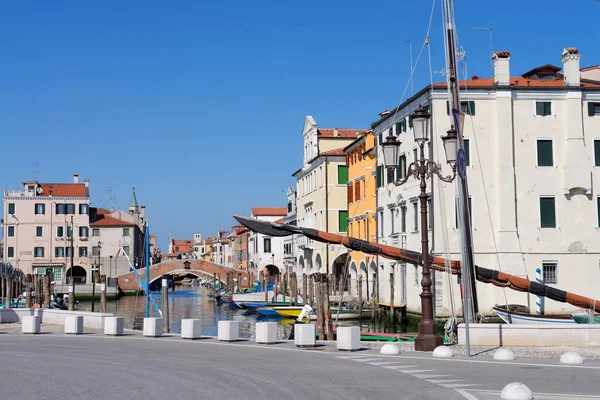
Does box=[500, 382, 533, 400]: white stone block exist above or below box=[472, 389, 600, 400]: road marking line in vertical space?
above

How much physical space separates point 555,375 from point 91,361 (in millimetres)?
8726

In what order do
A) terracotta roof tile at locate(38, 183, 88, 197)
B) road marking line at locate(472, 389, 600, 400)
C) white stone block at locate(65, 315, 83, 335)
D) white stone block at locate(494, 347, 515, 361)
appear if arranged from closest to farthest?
road marking line at locate(472, 389, 600, 400), white stone block at locate(494, 347, 515, 361), white stone block at locate(65, 315, 83, 335), terracotta roof tile at locate(38, 183, 88, 197)

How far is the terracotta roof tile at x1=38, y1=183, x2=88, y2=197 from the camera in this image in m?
84.8

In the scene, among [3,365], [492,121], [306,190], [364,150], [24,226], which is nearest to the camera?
[3,365]

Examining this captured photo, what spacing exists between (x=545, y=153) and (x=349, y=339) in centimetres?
2349

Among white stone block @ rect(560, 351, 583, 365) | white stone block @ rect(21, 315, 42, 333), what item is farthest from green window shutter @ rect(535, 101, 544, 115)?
white stone block @ rect(21, 315, 42, 333)

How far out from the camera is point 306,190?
6650 centimetres

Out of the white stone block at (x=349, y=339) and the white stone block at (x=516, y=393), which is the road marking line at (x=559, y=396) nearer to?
the white stone block at (x=516, y=393)

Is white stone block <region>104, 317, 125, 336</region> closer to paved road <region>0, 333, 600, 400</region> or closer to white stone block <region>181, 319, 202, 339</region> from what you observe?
white stone block <region>181, 319, 202, 339</region>

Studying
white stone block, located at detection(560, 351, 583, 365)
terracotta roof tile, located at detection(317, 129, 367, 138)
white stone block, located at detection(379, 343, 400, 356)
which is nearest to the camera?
white stone block, located at detection(560, 351, 583, 365)

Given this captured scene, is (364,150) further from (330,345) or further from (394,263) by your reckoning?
(330,345)

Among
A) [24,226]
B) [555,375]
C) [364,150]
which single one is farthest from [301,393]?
[24,226]

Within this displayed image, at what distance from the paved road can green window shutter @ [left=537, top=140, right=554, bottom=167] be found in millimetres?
23101

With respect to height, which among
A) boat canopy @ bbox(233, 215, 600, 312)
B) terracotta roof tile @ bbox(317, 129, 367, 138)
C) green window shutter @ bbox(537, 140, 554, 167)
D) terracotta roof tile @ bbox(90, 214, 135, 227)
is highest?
terracotta roof tile @ bbox(317, 129, 367, 138)
